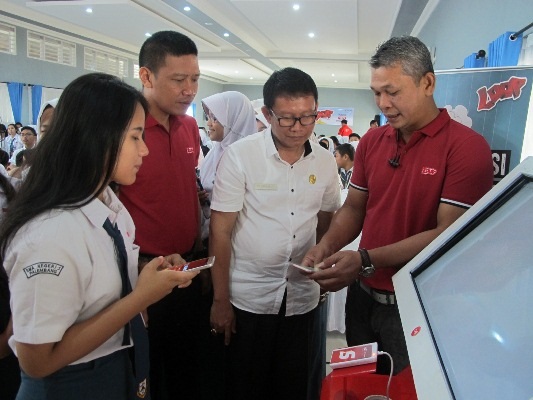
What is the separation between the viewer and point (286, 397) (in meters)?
1.74

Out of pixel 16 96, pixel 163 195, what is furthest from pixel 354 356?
pixel 16 96

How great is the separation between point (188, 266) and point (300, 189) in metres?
0.65

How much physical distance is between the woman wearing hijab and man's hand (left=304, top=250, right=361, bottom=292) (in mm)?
1230

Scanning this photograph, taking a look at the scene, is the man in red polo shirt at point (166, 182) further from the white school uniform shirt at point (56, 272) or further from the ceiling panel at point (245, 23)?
the ceiling panel at point (245, 23)

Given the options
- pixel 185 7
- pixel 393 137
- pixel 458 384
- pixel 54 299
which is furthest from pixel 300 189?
pixel 185 7

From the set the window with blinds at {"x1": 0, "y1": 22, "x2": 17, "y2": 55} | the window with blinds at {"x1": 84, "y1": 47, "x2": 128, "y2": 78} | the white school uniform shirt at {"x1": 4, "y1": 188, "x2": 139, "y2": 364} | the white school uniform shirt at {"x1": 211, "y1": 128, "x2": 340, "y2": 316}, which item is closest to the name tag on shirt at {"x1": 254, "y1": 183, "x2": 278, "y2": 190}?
the white school uniform shirt at {"x1": 211, "y1": 128, "x2": 340, "y2": 316}

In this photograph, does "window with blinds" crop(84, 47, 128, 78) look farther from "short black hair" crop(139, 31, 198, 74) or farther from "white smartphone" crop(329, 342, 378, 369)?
"white smartphone" crop(329, 342, 378, 369)

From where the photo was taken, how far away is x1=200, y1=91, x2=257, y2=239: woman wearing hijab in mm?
2416

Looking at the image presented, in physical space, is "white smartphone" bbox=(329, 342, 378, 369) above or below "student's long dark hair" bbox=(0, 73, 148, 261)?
below

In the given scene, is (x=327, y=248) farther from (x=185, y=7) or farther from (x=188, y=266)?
(x=185, y=7)

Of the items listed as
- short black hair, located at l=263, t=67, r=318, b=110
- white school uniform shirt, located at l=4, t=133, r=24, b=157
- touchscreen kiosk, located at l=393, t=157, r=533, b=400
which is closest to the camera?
touchscreen kiosk, located at l=393, t=157, r=533, b=400

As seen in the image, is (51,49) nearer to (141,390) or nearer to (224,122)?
(224,122)

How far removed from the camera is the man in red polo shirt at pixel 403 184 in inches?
48.8

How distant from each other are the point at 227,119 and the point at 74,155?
1.54m
